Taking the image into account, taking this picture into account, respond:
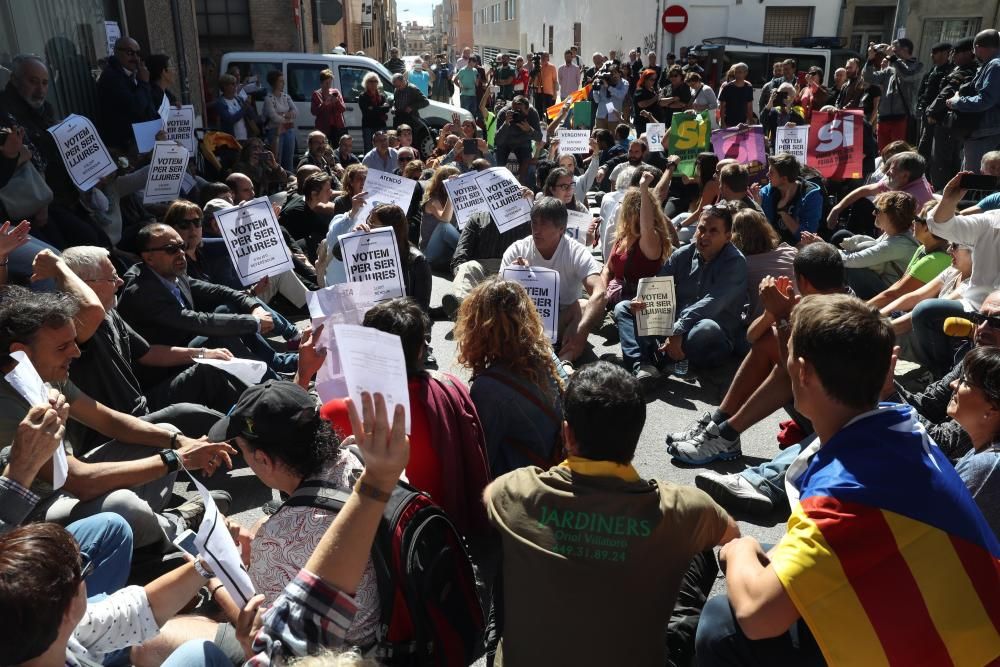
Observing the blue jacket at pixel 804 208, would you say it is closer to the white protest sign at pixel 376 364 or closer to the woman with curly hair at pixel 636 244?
the woman with curly hair at pixel 636 244

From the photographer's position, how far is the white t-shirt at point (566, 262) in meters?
6.13

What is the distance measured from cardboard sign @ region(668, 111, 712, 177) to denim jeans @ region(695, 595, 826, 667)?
8292mm

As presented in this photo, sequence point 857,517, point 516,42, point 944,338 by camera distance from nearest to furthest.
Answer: point 857,517
point 944,338
point 516,42

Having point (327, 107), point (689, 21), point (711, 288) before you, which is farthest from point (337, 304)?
point (689, 21)

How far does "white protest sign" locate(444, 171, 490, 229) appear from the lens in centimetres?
726

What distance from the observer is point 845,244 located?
7.55m

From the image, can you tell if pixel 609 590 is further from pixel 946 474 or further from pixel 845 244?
pixel 845 244

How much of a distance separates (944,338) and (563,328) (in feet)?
8.37

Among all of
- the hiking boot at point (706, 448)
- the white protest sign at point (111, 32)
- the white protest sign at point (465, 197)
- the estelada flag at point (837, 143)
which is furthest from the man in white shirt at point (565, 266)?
the white protest sign at point (111, 32)

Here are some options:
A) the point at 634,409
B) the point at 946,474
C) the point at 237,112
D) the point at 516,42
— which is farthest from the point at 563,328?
the point at 516,42

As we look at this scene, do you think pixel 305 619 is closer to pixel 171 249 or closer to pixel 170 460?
pixel 170 460

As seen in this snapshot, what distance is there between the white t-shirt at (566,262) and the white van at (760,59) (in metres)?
14.5

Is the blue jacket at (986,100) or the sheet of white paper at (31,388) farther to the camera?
the blue jacket at (986,100)

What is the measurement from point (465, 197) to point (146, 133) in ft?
10.8
